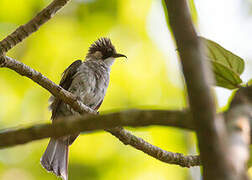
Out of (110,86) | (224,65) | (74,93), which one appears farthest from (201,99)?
(110,86)

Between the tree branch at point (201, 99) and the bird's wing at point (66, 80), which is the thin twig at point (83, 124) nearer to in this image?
the tree branch at point (201, 99)

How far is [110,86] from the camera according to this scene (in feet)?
25.1

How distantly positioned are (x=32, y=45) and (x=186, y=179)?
4.09 metres

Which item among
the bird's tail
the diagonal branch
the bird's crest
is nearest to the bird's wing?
the bird's tail

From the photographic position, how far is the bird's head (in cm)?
706

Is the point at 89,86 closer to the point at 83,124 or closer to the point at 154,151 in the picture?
the point at 154,151

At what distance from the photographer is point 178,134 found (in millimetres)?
6613

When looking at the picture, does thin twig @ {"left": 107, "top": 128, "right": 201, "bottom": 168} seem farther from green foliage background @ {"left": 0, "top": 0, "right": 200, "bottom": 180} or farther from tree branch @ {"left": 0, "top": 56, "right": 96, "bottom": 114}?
green foliage background @ {"left": 0, "top": 0, "right": 200, "bottom": 180}

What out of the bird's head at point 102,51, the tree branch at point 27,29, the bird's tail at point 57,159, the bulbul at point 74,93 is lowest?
the bird's tail at point 57,159

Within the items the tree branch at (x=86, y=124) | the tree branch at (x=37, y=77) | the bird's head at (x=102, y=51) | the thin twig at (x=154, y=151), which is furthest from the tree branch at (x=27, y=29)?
the bird's head at (x=102, y=51)

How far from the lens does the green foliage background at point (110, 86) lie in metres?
6.85

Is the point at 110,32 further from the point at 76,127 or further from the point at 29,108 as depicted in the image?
the point at 76,127

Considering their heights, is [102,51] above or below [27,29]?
below

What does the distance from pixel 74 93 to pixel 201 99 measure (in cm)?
465
